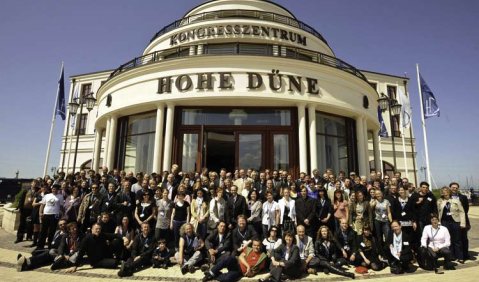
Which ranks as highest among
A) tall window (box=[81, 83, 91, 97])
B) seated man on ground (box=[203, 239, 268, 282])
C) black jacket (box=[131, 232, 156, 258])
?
tall window (box=[81, 83, 91, 97])

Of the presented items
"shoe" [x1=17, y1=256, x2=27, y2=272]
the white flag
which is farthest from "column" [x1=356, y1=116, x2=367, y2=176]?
"shoe" [x1=17, y1=256, x2=27, y2=272]

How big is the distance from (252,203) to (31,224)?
28.3ft

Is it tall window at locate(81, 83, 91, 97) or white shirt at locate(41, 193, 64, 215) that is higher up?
A: tall window at locate(81, 83, 91, 97)

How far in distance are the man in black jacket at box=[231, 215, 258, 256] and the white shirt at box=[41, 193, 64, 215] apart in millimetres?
5906

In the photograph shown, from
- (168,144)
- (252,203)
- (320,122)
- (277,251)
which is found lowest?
(277,251)

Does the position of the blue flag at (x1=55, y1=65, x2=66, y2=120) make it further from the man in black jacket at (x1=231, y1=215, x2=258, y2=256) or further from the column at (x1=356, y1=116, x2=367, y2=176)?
the column at (x1=356, y1=116, x2=367, y2=176)

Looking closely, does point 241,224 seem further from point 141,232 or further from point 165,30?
point 165,30

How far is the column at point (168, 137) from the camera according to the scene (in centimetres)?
1389

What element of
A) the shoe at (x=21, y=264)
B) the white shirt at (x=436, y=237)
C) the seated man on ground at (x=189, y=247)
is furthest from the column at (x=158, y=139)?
the white shirt at (x=436, y=237)

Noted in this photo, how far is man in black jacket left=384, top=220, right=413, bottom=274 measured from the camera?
7.69 metres

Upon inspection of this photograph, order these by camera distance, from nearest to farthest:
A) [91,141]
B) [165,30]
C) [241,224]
→ 1. [241,224]
2. [165,30]
3. [91,141]

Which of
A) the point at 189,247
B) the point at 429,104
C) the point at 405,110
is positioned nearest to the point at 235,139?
the point at 189,247

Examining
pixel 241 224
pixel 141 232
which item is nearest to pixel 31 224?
pixel 141 232

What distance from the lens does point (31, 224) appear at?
11.3m
